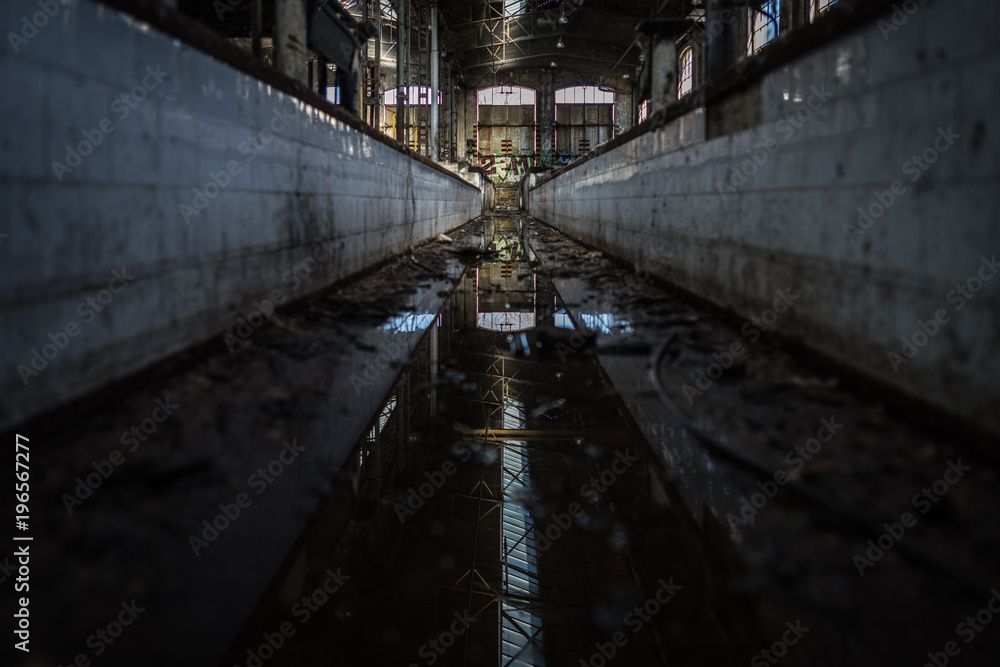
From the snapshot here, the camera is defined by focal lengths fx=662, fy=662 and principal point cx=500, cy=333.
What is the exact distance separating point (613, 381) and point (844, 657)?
1.72 meters

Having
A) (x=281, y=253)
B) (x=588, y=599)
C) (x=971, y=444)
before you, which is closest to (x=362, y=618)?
(x=588, y=599)

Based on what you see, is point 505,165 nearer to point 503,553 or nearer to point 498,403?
point 498,403

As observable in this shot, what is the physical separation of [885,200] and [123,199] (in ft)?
7.98

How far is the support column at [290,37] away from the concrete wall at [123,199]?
1100mm

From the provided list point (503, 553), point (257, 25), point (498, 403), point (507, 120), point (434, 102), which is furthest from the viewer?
point (507, 120)

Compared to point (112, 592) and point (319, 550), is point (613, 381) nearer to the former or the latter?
point (319, 550)

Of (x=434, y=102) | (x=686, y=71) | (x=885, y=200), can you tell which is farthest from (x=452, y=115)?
(x=885, y=200)

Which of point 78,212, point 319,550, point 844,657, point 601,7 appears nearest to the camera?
point 844,657

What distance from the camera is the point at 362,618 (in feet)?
3.77

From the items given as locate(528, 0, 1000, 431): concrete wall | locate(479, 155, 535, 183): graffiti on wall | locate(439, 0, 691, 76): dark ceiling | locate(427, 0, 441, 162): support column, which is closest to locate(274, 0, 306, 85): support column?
locate(528, 0, 1000, 431): concrete wall

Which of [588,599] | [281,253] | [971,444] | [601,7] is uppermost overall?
[601,7]

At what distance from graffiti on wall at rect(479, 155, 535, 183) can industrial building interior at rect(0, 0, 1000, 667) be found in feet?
88.0

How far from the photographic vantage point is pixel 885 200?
6.78ft

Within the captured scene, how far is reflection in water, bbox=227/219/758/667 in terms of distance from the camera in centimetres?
110
